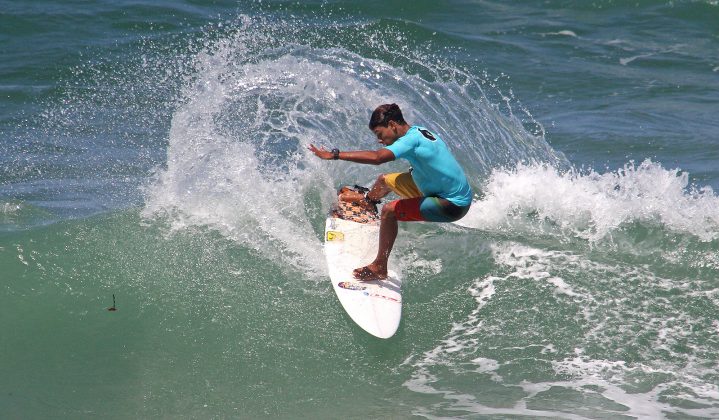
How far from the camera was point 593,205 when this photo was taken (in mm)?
8664

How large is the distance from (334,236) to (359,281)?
2.59ft

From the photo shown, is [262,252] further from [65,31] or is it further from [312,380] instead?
[65,31]

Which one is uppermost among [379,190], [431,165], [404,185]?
[431,165]

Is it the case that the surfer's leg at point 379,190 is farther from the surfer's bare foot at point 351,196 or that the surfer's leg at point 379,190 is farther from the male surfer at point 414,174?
the male surfer at point 414,174

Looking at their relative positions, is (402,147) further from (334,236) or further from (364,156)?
(334,236)

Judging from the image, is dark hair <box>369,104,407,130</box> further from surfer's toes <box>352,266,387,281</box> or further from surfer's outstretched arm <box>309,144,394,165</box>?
surfer's toes <box>352,266,387,281</box>

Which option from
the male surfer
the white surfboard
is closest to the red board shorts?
the male surfer

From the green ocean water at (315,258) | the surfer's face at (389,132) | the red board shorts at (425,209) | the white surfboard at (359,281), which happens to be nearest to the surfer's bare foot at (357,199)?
the white surfboard at (359,281)

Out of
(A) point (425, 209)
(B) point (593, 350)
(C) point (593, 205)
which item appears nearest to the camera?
(B) point (593, 350)

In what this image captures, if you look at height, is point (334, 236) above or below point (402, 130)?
below

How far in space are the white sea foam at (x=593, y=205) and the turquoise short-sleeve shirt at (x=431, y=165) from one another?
1797 mm

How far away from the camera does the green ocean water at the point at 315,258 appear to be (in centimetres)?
609

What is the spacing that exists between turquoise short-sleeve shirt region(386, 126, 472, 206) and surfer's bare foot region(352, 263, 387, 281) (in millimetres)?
717

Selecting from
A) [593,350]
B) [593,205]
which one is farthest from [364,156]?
[593,205]
